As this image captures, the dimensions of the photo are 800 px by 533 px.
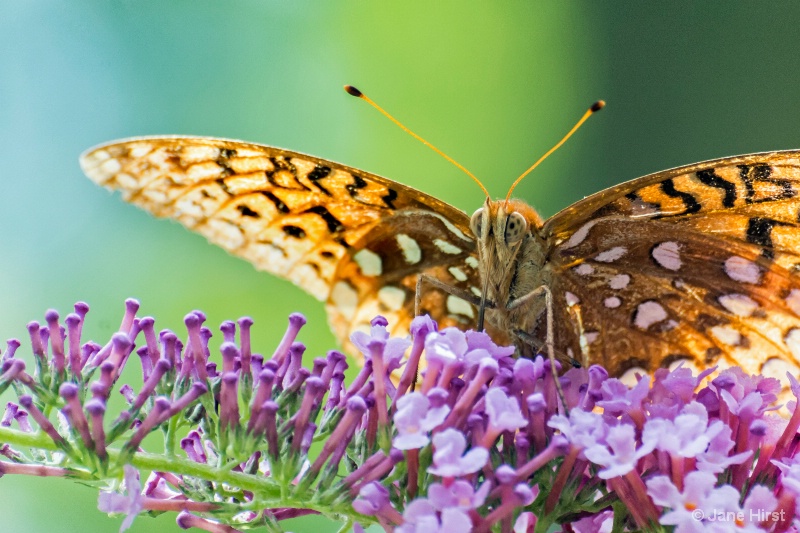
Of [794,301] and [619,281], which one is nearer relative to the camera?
[794,301]

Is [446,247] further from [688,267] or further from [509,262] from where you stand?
[688,267]

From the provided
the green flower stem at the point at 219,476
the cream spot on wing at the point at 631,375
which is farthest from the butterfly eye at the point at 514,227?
the green flower stem at the point at 219,476

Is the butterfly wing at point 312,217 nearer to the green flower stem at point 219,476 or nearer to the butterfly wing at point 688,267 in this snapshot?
the butterfly wing at point 688,267

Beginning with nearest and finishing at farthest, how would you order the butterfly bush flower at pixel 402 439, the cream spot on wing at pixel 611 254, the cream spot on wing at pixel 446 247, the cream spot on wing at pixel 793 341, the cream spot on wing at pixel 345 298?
the butterfly bush flower at pixel 402 439, the cream spot on wing at pixel 793 341, the cream spot on wing at pixel 611 254, the cream spot on wing at pixel 446 247, the cream spot on wing at pixel 345 298

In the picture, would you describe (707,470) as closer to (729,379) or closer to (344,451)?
(729,379)

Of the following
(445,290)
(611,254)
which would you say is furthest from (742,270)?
(445,290)

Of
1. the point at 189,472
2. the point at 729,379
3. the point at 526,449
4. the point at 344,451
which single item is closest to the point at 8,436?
the point at 189,472

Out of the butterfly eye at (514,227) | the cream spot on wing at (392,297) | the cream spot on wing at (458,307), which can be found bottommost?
the cream spot on wing at (458,307)
